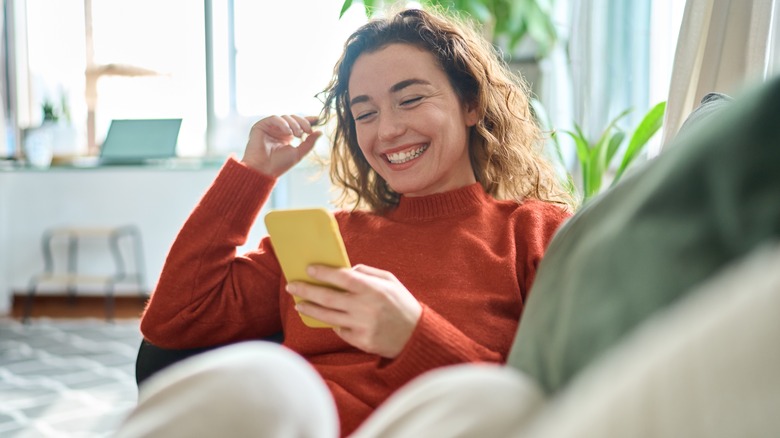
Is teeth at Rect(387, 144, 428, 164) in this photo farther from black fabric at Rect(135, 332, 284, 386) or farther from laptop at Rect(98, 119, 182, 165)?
laptop at Rect(98, 119, 182, 165)

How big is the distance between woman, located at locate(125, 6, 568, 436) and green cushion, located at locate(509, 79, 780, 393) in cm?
36

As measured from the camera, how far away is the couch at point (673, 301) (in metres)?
0.42

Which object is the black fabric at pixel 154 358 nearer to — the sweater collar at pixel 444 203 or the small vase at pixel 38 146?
the sweater collar at pixel 444 203

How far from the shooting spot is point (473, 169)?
1.52 m

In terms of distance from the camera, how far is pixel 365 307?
1.03m

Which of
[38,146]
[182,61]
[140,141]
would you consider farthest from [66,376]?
[182,61]

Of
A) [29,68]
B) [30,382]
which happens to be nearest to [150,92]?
[29,68]

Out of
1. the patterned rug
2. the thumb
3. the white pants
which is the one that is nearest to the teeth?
the thumb

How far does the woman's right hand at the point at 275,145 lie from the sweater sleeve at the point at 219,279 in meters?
0.04

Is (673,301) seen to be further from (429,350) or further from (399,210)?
(399,210)

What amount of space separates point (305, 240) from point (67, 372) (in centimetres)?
265

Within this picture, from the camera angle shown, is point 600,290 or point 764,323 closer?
point 764,323

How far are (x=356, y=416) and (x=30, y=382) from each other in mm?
2446

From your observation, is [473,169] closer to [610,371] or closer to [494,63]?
[494,63]
